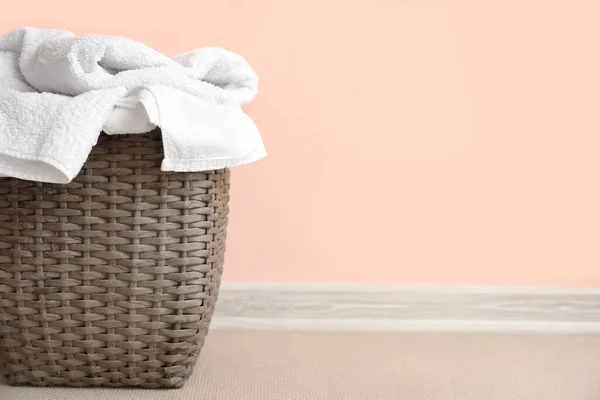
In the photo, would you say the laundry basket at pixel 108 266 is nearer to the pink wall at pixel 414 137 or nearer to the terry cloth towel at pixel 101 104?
the terry cloth towel at pixel 101 104

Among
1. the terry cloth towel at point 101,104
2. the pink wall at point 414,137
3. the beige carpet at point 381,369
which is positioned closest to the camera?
the terry cloth towel at point 101,104

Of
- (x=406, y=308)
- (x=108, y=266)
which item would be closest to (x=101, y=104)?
(x=108, y=266)

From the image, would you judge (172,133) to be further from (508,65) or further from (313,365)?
(508,65)

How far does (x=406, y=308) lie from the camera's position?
65.7 inches

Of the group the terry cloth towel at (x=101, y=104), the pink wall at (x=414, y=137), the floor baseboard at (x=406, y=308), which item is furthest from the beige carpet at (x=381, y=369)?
the terry cloth towel at (x=101, y=104)

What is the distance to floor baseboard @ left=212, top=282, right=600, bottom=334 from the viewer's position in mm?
1649

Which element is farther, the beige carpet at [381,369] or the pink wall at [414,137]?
the pink wall at [414,137]

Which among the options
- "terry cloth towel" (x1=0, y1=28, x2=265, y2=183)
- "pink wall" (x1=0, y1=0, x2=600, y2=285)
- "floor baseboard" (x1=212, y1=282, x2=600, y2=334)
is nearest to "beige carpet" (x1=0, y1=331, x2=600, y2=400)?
"floor baseboard" (x1=212, y1=282, x2=600, y2=334)

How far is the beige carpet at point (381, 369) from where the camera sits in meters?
1.25

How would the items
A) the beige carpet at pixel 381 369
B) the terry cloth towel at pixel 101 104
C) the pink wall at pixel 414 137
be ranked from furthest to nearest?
1. the pink wall at pixel 414 137
2. the beige carpet at pixel 381 369
3. the terry cloth towel at pixel 101 104

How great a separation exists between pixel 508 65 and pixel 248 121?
70 cm

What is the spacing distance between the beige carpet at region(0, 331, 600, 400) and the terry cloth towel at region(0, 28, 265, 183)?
1.27 feet

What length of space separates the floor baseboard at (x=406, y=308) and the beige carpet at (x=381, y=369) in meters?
0.03

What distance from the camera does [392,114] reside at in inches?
64.3
